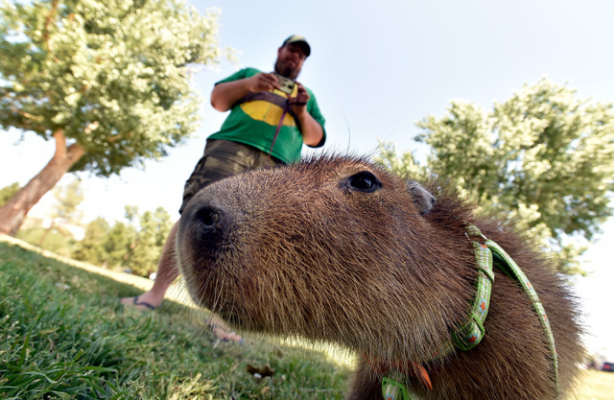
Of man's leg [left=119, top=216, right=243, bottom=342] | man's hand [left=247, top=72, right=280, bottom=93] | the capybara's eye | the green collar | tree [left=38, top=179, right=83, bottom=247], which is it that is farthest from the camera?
tree [left=38, top=179, right=83, bottom=247]

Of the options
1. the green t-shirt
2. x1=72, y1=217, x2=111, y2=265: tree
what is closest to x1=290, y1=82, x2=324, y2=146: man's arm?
the green t-shirt

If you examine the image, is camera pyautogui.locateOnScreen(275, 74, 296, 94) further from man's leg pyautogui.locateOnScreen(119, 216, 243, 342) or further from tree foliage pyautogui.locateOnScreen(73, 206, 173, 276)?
tree foliage pyautogui.locateOnScreen(73, 206, 173, 276)

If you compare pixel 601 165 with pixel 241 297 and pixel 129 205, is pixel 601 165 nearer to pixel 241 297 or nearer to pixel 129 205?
pixel 241 297

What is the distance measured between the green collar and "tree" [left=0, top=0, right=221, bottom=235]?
14335 mm

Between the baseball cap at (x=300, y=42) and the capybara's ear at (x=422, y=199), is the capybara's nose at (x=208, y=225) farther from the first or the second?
the baseball cap at (x=300, y=42)

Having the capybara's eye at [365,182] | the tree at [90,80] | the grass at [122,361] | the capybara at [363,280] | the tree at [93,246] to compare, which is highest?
the tree at [90,80]

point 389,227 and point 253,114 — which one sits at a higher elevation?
point 253,114

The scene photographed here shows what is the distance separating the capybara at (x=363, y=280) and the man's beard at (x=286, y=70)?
249 centimetres

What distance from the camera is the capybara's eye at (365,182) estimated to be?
1592mm

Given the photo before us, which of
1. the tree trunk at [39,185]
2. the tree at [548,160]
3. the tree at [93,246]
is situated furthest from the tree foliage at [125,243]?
the tree at [548,160]

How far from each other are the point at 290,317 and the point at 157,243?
5689 centimetres

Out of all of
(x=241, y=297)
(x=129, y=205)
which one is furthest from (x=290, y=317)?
(x=129, y=205)

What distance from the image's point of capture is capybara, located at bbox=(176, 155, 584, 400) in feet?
4.07

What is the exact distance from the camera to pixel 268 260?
4.09 ft
